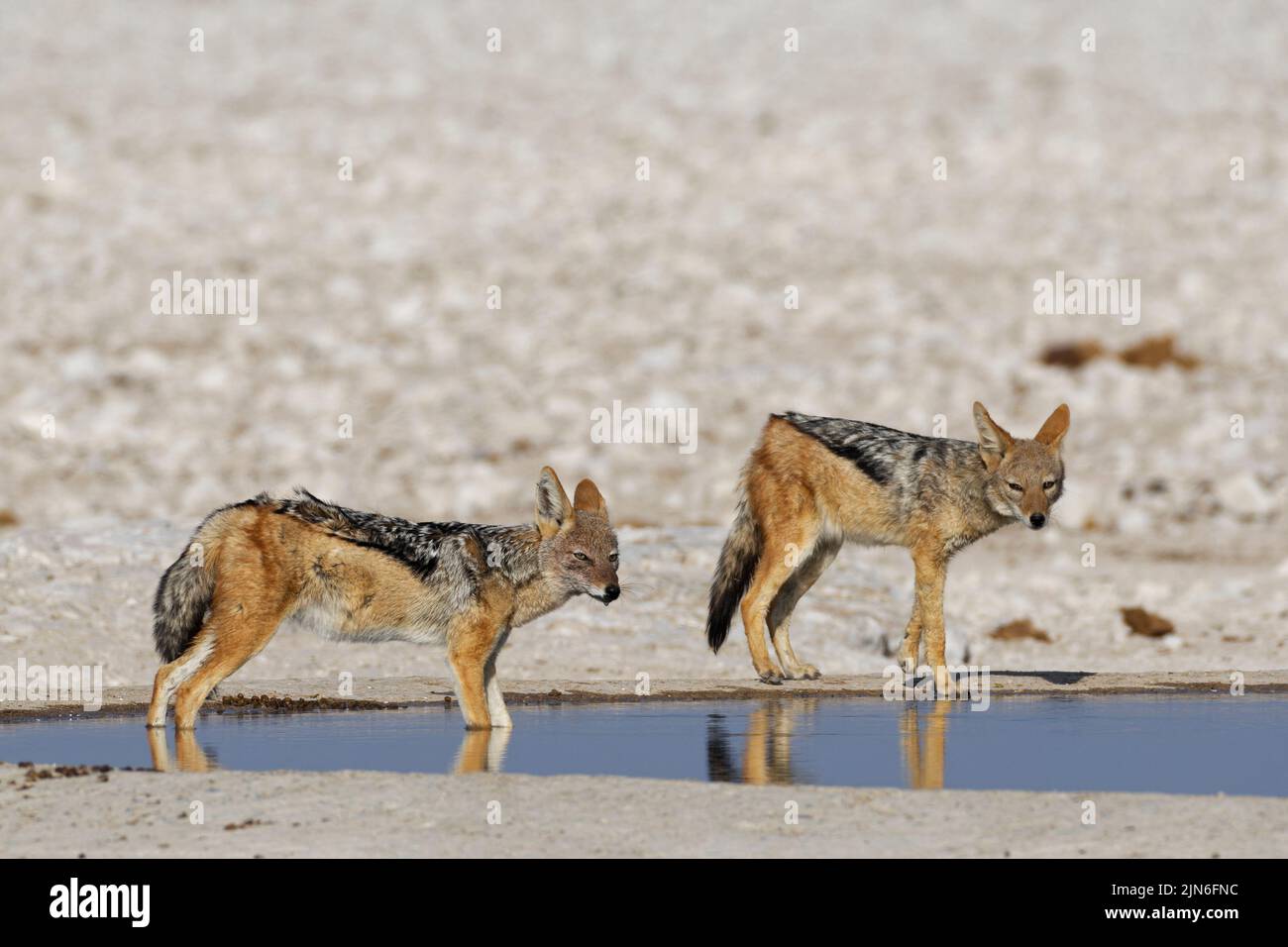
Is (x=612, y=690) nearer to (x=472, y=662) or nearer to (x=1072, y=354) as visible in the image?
(x=472, y=662)

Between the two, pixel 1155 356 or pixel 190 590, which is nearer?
pixel 190 590

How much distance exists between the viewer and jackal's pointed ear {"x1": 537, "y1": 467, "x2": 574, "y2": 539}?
12.6 m

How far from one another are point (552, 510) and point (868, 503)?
332 cm

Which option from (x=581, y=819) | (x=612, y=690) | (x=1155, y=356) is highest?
(x=1155, y=356)

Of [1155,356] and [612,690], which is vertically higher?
[1155,356]

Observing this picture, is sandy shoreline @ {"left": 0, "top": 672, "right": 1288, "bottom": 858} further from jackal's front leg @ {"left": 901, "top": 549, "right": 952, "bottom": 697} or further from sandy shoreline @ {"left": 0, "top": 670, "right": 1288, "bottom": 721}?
jackal's front leg @ {"left": 901, "top": 549, "right": 952, "bottom": 697}

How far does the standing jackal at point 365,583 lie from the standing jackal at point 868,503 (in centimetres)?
274

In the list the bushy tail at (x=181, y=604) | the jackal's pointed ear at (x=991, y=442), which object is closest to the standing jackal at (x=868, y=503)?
the jackal's pointed ear at (x=991, y=442)

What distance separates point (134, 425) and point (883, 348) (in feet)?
41.0

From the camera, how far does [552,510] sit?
12.6 metres

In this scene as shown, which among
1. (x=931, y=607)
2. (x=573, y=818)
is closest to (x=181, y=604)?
(x=573, y=818)

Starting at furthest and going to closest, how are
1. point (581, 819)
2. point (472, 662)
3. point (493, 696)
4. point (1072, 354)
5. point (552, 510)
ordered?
point (1072, 354), point (552, 510), point (493, 696), point (472, 662), point (581, 819)

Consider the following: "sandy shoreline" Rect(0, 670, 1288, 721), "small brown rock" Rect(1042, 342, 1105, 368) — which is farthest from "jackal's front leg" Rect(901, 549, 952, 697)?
"small brown rock" Rect(1042, 342, 1105, 368)
